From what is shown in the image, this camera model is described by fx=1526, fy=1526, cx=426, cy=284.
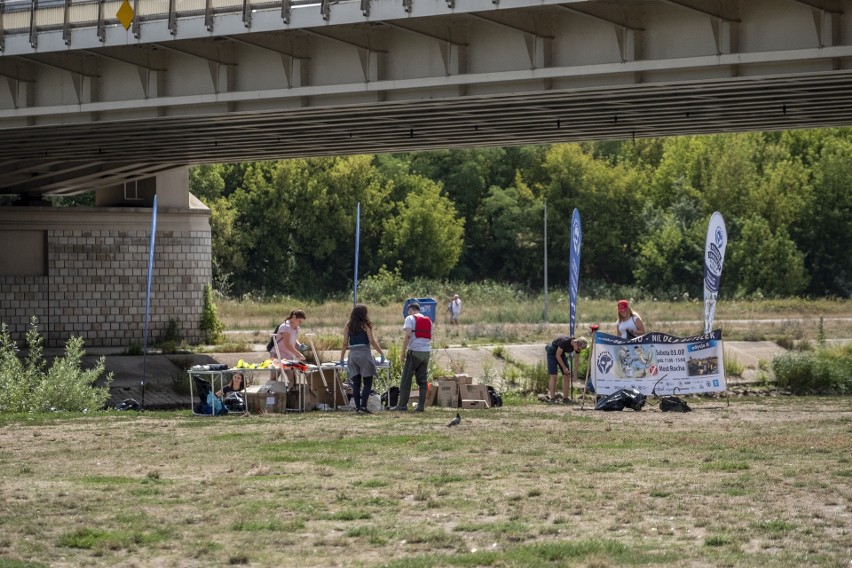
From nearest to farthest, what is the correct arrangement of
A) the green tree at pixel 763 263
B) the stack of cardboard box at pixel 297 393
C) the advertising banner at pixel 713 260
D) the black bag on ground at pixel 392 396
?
the stack of cardboard box at pixel 297 393
the black bag on ground at pixel 392 396
the advertising banner at pixel 713 260
the green tree at pixel 763 263

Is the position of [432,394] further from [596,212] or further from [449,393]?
[596,212]

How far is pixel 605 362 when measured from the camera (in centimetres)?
2188

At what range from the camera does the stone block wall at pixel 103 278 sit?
1751 inches

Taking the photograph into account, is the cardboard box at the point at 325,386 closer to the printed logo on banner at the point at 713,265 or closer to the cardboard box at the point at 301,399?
the cardboard box at the point at 301,399

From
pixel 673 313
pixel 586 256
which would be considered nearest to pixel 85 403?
pixel 673 313

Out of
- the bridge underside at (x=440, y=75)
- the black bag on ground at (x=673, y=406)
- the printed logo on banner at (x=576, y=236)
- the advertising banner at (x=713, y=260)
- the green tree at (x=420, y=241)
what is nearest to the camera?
the black bag on ground at (x=673, y=406)

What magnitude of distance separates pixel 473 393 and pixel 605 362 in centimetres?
209

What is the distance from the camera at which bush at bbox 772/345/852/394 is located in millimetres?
28766

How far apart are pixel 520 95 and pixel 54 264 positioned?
21.1m

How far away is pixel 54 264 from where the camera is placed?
146ft

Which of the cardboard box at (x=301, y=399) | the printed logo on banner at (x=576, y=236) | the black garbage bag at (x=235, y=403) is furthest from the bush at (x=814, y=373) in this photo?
the black garbage bag at (x=235, y=403)

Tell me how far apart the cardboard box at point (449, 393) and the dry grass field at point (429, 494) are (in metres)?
3.40

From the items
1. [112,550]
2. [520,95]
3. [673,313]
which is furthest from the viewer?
[673,313]

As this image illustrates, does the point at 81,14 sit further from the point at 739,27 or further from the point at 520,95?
the point at 739,27
